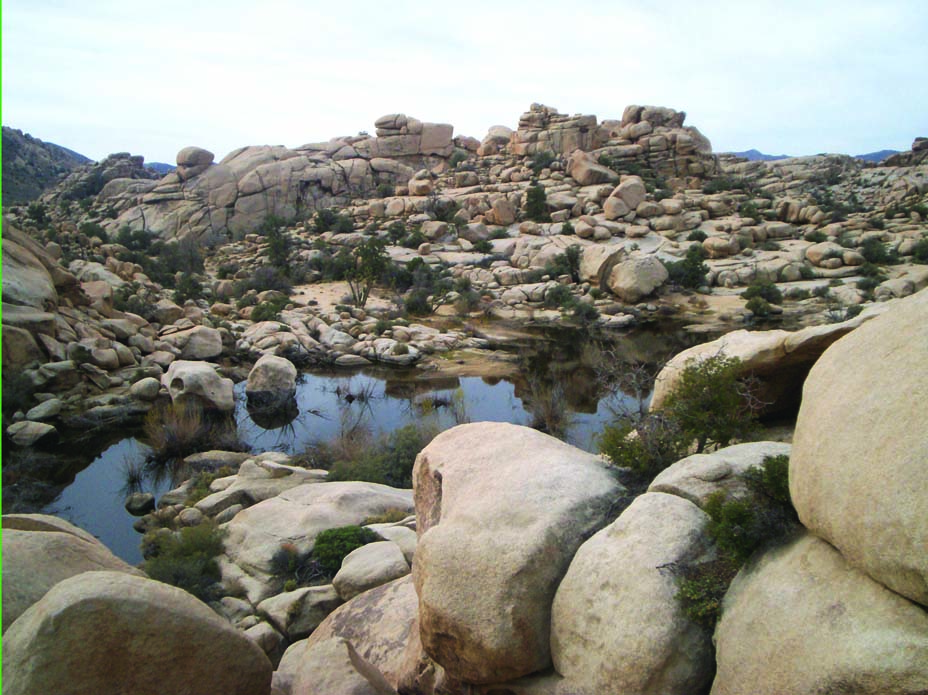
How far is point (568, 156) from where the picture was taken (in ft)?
171

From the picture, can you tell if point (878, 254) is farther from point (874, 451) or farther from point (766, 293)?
point (874, 451)

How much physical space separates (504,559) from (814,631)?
215cm

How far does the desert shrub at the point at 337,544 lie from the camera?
9070 mm

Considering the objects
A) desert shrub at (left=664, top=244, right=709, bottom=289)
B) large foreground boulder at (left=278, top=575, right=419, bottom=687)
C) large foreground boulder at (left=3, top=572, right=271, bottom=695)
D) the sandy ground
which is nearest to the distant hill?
the sandy ground

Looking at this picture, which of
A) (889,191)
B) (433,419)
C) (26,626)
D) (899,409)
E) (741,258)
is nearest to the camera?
(899,409)

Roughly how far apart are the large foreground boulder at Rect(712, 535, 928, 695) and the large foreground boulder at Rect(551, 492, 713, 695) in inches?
10.7

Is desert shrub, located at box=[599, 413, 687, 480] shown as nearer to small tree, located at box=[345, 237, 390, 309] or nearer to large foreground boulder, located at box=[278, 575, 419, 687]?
large foreground boulder, located at box=[278, 575, 419, 687]

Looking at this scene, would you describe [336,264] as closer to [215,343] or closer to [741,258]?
[215,343]

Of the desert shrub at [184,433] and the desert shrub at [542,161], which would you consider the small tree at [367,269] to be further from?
the desert shrub at [542,161]

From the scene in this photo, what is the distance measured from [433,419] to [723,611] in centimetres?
1383

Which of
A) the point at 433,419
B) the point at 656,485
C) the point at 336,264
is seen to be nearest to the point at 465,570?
the point at 656,485

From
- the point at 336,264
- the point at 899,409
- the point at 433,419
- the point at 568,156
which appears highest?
the point at 568,156

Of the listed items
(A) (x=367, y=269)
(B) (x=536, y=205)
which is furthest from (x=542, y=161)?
(A) (x=367, y=269)

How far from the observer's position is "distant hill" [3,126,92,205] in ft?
190
